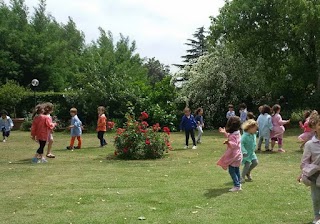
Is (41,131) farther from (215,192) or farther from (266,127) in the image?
(266,127)

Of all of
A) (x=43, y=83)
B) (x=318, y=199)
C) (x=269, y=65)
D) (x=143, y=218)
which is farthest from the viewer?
(x=43, y=83)

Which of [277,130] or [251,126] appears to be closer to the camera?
[251,126]

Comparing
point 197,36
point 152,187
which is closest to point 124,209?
point 152,187

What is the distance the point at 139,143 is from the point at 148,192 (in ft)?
17.1

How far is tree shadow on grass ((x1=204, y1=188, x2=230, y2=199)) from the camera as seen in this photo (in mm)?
8345

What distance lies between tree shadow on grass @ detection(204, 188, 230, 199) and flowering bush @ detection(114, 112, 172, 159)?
5094 mm

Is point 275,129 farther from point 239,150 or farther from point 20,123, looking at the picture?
point 20,123

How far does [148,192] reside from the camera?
8617 millimetres

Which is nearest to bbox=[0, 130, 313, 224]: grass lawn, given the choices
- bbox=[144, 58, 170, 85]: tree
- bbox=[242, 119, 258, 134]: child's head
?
bbox=[242, 119, 258, 134]: child's head

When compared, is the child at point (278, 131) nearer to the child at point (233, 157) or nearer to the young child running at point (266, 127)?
the young child running at point (266, 127)

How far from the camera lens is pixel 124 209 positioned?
731cm

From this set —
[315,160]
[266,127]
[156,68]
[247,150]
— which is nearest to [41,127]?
[247,150]

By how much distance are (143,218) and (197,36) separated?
59.9 meters

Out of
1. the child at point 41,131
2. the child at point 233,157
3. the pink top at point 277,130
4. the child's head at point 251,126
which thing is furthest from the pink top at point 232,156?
the pink top at point 277,130
